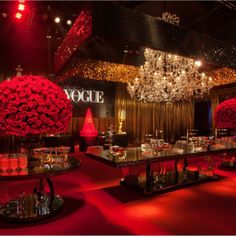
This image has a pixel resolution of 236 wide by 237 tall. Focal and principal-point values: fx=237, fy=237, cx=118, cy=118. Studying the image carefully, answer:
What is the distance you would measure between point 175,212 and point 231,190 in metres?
1.50

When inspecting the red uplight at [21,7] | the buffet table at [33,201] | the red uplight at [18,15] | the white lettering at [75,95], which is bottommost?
the buffet table at [33,201]

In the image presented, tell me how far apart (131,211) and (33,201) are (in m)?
1.28

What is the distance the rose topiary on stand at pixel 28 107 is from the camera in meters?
2.41

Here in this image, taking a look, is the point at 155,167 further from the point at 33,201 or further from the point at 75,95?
the point at 75,95

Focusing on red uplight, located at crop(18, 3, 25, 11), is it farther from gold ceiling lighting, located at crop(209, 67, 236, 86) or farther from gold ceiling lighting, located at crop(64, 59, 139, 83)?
gold ceiling lighting, located at crop(209, 67, 236, 86)

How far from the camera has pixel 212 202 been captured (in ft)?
11.5

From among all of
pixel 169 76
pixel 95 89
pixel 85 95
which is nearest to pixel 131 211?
pixel 169 76

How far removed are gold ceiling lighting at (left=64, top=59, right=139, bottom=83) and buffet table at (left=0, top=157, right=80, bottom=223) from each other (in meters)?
3.06

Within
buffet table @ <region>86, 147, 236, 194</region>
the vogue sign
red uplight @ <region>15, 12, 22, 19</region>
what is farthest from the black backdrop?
buffet table @ <region>86, 147, 236, 194</region>

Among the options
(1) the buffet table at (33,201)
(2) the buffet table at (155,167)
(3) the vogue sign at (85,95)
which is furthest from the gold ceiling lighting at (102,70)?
(1) the buffet table at (33,201)

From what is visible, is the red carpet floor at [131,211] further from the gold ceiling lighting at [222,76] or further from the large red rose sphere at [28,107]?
the gold ceiling lighting at [222,76]

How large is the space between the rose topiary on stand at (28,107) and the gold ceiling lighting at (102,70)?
9.30 ft

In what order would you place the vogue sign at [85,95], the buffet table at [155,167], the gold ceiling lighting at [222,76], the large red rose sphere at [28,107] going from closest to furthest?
the large red rose sphere at [28,107] → the buffet table at [155,167] → the gold ceiling lighting at [222,76] → the vogue sign at [85,95]

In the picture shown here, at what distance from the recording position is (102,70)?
256 inches
